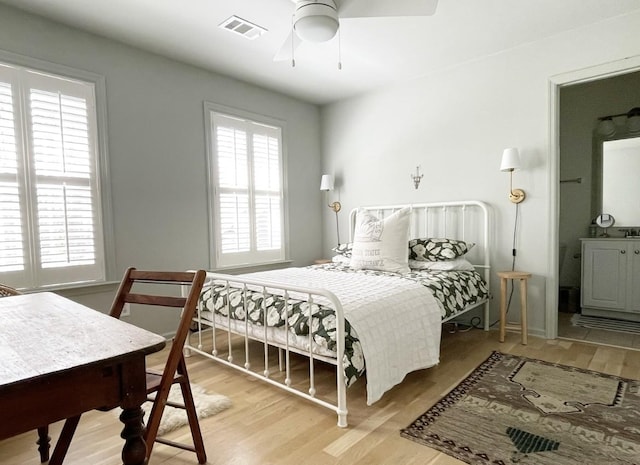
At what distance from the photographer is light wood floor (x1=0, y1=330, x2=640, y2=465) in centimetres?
159

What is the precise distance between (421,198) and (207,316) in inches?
94.7

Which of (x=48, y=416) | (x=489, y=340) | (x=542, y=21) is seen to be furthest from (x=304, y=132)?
(x=48, y=416)

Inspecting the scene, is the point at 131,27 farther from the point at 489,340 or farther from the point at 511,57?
the point at 489,340

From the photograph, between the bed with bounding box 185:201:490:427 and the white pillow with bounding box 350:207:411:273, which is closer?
the bed with bounding box 185:201:490:427

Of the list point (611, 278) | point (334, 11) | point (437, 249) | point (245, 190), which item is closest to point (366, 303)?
point (437, 249)

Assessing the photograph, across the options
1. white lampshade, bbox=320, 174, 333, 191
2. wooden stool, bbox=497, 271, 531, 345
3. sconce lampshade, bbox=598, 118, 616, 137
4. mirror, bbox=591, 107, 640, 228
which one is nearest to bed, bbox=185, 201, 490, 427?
wooden stool, bbox=497, 271, 531, 345

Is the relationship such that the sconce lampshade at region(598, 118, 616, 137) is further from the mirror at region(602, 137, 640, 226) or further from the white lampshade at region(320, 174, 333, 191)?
the white lampshade at region(320, 174, 333, 191)

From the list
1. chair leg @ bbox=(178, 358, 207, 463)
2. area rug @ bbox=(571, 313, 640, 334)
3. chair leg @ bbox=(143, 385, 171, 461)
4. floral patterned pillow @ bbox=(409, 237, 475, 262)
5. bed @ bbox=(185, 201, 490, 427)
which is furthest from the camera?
area rug @ bbox=(571, 313, 640, 334)

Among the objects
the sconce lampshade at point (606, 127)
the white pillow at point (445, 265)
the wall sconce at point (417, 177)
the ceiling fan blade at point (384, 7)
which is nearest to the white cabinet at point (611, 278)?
the sconce lampshade at point (606, 127)

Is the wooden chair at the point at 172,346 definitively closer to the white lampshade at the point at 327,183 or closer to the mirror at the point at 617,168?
the white lampshade at the point at 327,183

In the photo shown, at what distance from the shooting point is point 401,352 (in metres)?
2.06

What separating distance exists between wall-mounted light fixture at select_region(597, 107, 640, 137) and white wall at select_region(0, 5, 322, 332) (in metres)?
3.78

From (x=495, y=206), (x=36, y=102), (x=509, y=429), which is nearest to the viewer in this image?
(x=509, y=429)

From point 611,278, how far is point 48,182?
5034 millimetres
